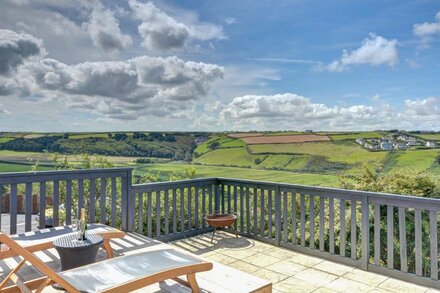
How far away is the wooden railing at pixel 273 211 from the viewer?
153 inches

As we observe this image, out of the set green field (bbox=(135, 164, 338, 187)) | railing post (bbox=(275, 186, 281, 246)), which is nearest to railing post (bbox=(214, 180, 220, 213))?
railing post (bbox=(275, 186, 281, 246))

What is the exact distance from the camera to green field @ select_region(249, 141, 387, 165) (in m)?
10.0

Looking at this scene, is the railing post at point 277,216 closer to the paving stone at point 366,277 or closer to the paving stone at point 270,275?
the paving stone at point 270,275

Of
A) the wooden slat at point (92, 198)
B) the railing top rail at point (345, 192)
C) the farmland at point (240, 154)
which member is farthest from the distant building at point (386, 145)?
the wooden slat at point (92, 198)

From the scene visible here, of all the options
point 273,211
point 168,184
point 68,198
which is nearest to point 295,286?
point 273,211

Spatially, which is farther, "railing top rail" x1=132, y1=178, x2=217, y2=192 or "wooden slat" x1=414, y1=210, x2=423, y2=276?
"railing top rail" x1=132, y1=178, x2=217, y2=192

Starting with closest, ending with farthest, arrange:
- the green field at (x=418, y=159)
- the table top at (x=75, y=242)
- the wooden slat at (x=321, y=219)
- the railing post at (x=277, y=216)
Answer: the table top at (x=75, y=242) → the wooden slat at (x=321, y=219) → the railing post at (x=277, y=216) → the green field at (x=418, y=159)

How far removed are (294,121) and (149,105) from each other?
479 cm

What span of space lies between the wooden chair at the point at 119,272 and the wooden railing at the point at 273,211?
2024 mm

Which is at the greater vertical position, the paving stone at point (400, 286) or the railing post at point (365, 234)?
the railing post at point (365, 234)

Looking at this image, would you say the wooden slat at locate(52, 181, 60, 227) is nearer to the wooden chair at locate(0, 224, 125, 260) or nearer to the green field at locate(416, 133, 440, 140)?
the wooden chair at locate(0, 224, 125, 260)

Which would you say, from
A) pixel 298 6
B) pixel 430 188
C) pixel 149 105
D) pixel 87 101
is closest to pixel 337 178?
pixel 430 188

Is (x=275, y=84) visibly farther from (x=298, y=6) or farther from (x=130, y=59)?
(x=130, y=59)

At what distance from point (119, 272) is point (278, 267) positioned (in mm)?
2511
